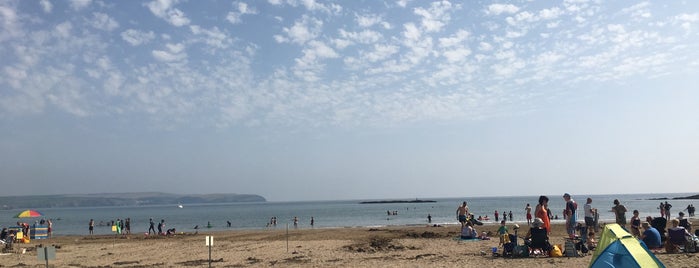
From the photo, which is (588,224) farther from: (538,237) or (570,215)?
(538,237)

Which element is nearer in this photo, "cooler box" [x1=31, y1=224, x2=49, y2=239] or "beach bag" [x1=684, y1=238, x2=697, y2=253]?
"beach bag" [x1=684, y1=238, x2=697, y2=253]

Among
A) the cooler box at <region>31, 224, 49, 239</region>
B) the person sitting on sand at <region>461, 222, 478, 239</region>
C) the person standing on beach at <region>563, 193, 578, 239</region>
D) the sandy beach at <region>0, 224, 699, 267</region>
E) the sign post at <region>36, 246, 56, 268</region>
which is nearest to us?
the sign post at <region>36, 246, 56, 268</region>

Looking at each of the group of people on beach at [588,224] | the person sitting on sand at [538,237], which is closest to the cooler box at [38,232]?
the group of people on beach at [588,224]

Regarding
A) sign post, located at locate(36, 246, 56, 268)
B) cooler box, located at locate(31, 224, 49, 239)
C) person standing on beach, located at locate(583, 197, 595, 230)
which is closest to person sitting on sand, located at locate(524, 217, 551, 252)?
person standing on beach, located at locate(583, 197, 595, 230)

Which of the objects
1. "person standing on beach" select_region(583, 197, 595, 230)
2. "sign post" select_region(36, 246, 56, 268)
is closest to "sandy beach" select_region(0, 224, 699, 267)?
"person standing on beach" select_region(583, 197, 595, 230)

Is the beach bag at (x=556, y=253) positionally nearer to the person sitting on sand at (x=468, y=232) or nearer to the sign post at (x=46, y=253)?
the person sitting on sand at (x=468, y=232)

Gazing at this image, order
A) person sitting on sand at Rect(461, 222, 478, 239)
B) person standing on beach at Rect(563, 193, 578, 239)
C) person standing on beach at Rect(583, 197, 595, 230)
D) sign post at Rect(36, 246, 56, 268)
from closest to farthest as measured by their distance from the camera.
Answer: sign post at Rect(36, 246, 56, 268) → person standing on beach at Rect(563, 193, 578, 239) → person standing on beach at Rect(583, 197, 595, 230) → person sitting on sand at Rect(461, 222, 478, 239)

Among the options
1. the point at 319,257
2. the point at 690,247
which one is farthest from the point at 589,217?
the point at 319,257

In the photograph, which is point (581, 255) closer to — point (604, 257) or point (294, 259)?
point (604, 257)

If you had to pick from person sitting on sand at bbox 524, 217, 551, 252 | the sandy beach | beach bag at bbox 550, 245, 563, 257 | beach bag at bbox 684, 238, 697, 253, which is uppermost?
person sitting on sand at bbox 524, 217, 551, 252

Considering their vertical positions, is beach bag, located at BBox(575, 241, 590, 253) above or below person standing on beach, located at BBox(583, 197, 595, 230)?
below

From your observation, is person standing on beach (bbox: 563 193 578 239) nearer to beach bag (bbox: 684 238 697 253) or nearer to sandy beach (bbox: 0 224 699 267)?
sandy beach (bbox: 0 224 699 267)

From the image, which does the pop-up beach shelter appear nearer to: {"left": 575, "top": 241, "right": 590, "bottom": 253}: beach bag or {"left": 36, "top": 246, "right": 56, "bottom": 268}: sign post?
{"left": 575, "top": 241, "right": 590, "bottom": 253}: beach bag

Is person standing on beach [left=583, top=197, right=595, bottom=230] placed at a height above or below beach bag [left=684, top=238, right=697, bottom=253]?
above
